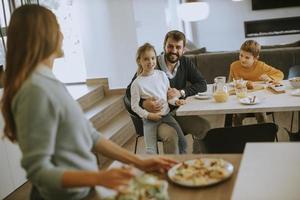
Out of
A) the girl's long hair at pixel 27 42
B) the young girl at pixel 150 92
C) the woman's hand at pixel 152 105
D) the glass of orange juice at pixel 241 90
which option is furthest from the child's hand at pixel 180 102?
A: the girl's long hair at pixel 27 42

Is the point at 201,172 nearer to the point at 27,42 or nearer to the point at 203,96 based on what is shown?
the point at 27,42

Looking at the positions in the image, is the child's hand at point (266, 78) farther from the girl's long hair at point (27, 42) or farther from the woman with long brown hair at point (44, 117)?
the girl's long hair at point (27, 42)

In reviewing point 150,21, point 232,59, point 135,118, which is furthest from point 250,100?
point 150,21

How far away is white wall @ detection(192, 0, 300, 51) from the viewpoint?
8.10 metres

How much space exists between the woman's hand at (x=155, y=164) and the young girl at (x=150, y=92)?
1.28 meters

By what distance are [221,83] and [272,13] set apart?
19.1 feet

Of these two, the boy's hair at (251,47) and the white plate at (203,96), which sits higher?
the boy's hair at (251,47)

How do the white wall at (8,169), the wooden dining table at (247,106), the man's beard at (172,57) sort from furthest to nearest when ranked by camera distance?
1. the white wall at (8,169)
2. the man's beard at (172,57)
3. the wooden dining table at (247,106)

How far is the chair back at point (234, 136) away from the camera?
209 cm

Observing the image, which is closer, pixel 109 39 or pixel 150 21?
pixel 109 39

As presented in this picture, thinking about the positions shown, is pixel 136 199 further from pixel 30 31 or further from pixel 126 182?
pixel 30 31

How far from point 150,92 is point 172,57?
0.38 m

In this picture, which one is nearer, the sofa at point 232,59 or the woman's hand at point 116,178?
the woman's hand at point 116,178

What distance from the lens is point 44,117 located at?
114 centimetres
